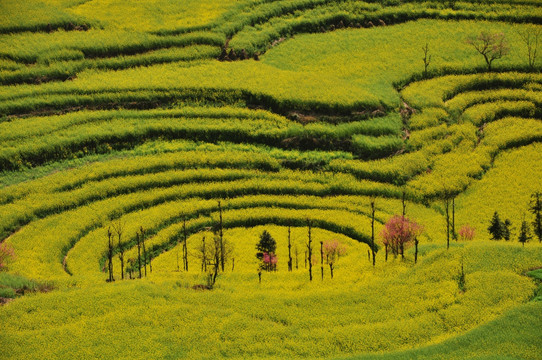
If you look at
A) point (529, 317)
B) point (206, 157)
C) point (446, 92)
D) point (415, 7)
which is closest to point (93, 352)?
point (529, 317)

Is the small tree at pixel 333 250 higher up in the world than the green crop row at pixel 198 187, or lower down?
lower down

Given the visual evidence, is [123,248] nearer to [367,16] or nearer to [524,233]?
[524,233]

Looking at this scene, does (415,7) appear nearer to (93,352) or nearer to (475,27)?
(475,27)

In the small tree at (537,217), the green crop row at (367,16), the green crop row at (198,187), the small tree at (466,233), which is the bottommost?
the small tree at (466,233)

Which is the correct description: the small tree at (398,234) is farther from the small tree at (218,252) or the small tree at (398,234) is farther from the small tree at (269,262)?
the small tree at (218,252)

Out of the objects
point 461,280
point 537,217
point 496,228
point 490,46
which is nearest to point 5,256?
point 461,280

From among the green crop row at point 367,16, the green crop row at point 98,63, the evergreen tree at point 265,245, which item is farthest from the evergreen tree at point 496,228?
the green crop row at point 367,16
